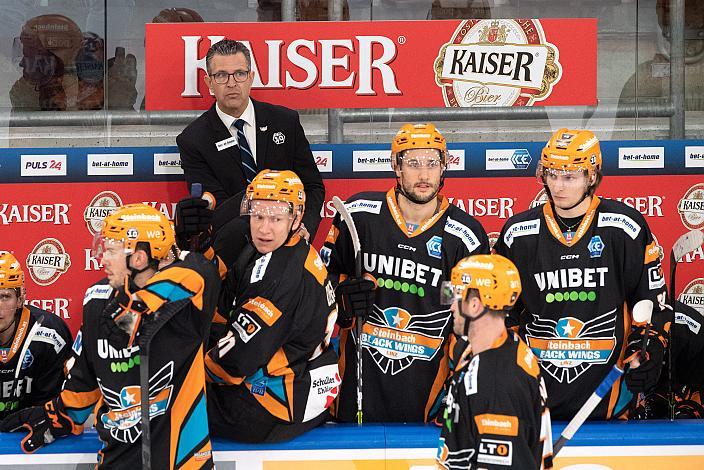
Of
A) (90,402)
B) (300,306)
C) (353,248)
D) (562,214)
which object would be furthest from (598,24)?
(90,402)

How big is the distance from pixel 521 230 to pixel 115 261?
1684 mm

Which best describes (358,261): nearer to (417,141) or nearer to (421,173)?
(421,173)

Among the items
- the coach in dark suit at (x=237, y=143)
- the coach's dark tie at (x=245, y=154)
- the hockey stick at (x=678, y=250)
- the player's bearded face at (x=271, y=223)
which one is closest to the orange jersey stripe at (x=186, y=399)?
the player's bearded face at (x=271, y=223)

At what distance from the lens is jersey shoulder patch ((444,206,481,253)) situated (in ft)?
13.3

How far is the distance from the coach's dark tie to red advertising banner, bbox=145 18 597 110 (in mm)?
466

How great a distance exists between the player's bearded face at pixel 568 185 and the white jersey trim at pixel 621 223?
0.15m

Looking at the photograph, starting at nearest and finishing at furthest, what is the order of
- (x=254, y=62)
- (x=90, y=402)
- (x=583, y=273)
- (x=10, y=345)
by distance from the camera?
1. (x=90, y=402)
2. (x=583, y=273)
3. (x=10, y=345)
4. (x=254, y=62)

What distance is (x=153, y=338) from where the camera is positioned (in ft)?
11.0

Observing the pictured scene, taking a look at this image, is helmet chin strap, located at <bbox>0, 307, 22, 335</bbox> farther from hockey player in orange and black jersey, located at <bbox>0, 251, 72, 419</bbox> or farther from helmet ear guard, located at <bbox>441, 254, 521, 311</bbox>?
helmet ear guard, located at <bbox>441, 254, 521, 311</bbox>

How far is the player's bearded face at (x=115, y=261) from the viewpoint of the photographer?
3.32m

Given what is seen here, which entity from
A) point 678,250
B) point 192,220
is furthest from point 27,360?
point 678,250

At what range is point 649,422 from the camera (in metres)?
4.01

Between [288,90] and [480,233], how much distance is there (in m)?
1.57

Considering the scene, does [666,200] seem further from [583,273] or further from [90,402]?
[90,402]
